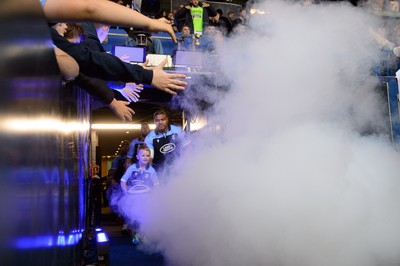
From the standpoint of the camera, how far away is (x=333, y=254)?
300 centimetres

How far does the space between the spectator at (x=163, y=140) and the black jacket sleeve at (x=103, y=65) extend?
11.8 ft

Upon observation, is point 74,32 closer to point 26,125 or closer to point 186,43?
point 26,125

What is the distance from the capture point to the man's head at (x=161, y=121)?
550 cm

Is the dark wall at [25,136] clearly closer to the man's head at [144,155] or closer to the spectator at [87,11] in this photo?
the spectator at [87,11]

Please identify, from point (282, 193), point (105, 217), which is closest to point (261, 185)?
point (282, 193)

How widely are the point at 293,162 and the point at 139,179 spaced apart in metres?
3.04

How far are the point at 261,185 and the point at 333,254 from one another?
2.70 ft

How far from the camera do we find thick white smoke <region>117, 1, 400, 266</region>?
3.13 meters

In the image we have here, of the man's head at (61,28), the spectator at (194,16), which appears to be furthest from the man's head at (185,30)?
the man's head at (61,28)

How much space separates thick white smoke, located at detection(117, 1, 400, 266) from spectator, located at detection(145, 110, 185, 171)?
1.25 m

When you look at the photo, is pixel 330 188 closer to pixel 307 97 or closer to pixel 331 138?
pixel 331 138

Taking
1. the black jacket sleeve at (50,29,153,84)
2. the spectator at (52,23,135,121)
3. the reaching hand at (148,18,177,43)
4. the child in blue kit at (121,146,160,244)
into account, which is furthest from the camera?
the child in blue kit at (121,146,160,244)

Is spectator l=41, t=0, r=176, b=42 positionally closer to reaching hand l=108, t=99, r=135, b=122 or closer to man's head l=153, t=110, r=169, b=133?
reaching hand l=108, t=99, r=135, b=122

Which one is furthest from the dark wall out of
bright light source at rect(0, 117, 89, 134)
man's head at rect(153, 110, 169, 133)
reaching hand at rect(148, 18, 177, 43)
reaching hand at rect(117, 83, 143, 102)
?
man's head at rect(153, 110, 169, 133)
